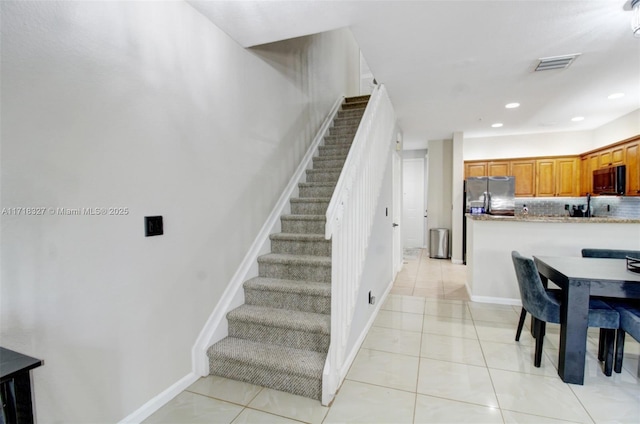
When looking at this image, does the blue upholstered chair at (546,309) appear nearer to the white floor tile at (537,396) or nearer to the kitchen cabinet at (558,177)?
the white floor tile at (537,396)

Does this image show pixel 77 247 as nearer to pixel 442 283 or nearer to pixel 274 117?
pixel 274 117

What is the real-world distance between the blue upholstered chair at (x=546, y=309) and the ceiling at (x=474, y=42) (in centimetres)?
180

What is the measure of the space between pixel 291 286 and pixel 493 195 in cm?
507

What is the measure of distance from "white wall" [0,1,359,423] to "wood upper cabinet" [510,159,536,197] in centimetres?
558

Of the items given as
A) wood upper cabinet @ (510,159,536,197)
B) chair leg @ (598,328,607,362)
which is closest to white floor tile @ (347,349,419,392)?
chair leg @ (598,328,607,362)

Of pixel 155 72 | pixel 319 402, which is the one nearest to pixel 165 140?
pixel 155 72

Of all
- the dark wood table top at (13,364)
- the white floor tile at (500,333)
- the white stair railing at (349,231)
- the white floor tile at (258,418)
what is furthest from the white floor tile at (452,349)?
the dark wood table top at (13,364)

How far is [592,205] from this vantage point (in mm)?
5812

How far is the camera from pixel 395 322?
3271 millimetres

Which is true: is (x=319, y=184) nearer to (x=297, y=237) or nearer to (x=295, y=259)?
(x=297, y=237)

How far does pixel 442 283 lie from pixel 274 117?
3.54 metres

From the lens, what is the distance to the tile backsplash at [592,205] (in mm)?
4969

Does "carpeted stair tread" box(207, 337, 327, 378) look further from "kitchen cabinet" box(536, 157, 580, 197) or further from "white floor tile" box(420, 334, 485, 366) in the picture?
"kitchen cabinet" box(536, 157, 580, 197)

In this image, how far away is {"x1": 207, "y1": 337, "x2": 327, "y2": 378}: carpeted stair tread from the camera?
81.0 inches
